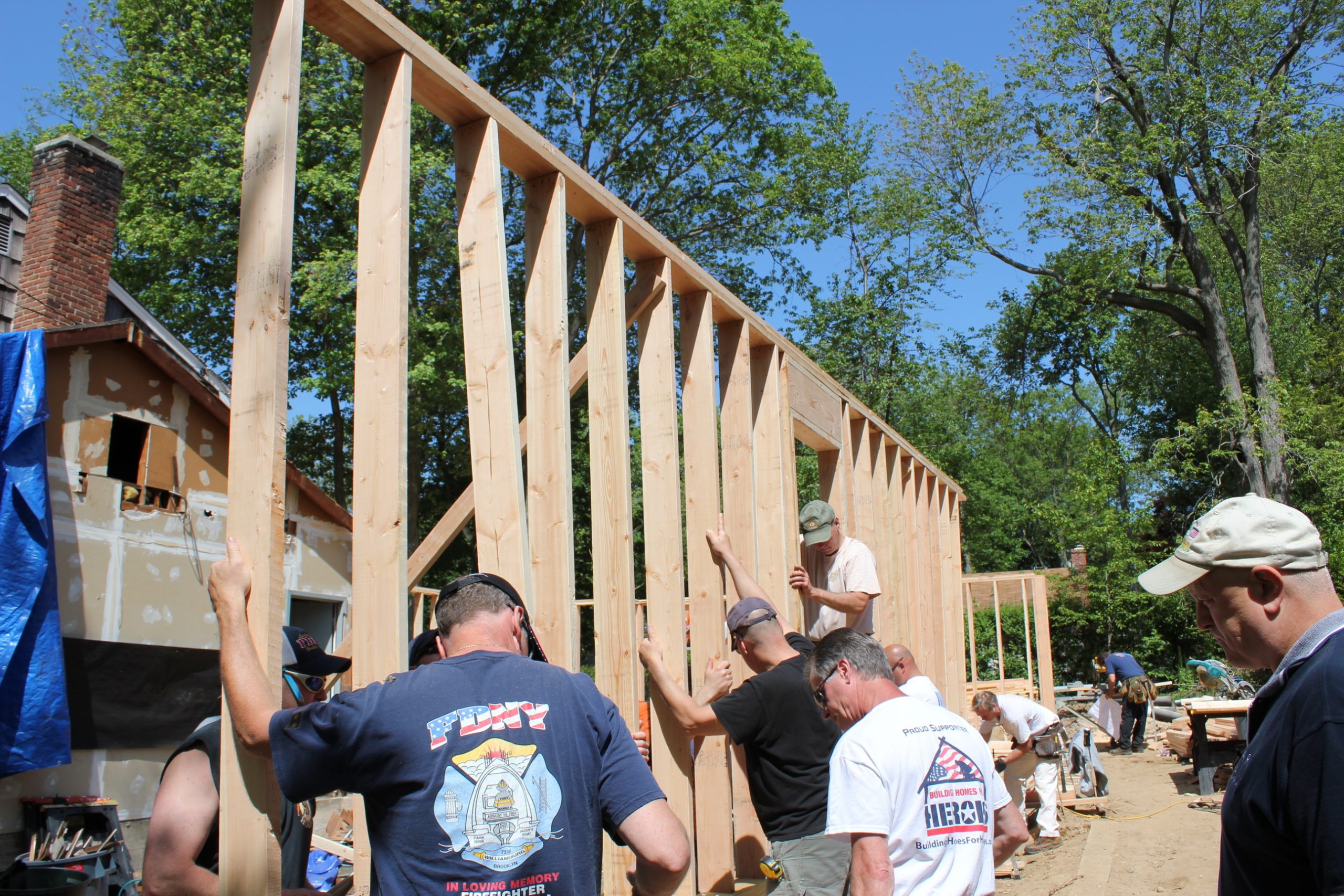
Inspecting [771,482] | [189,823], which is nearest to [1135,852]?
[771,482]

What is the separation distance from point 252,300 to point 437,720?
117 centimetres

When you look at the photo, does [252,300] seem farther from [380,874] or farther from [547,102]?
[547,102]

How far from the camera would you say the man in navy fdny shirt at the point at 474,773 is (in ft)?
6.05

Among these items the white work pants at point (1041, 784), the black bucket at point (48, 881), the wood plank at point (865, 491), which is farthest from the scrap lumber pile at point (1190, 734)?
the black bucket at point (48, 881)

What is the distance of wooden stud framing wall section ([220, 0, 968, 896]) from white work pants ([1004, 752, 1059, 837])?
13.9ft

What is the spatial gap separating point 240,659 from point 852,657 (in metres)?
1.67

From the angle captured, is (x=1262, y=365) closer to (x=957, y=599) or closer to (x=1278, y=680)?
(x=957, y=599)

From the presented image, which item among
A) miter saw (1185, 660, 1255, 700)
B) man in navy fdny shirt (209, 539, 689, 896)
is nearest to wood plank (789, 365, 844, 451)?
man in navy fdny shirt (209, 539, 689, 896)

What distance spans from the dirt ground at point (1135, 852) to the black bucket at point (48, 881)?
6491mm

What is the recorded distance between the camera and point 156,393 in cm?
928

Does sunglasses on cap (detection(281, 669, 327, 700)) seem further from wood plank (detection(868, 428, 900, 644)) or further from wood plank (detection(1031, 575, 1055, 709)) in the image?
wood plank (detection(1031, 575, 1055, 709))

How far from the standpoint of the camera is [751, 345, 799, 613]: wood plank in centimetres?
521

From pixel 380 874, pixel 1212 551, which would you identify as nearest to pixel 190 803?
pixel 380 874

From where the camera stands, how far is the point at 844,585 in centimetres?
561
